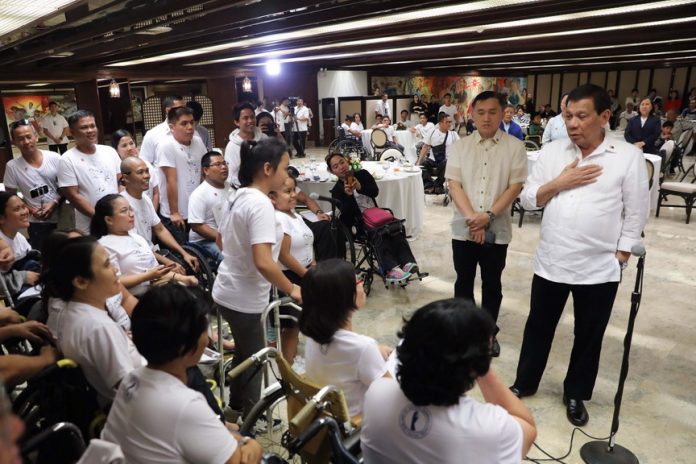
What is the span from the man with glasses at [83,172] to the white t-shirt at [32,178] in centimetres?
35

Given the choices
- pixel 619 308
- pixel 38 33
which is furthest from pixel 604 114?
pixel 38 33

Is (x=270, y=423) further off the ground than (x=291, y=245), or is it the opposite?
(x=291, y=245)

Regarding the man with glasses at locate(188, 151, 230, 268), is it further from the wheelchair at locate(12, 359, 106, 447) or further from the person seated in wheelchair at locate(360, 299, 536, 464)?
the person seated in wheelchair at locate(360, 299, 536, 464)

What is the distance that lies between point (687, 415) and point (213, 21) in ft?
13.0

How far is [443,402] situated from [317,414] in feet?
1.64

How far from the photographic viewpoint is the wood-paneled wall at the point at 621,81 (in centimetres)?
1781

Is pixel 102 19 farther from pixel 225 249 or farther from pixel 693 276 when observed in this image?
pixel 693 276

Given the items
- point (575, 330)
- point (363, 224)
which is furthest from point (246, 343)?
point (363, 224)

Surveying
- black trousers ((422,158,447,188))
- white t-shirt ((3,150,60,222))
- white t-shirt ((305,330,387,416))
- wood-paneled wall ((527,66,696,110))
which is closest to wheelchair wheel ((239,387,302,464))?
white t-shirt ((305,330,387,416))

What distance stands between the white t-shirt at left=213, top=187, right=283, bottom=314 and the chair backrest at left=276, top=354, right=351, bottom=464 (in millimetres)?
552

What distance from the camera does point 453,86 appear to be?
67.7 feet

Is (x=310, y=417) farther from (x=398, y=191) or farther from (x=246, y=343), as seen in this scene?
(x=398, y=191)

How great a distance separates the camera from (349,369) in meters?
1.65

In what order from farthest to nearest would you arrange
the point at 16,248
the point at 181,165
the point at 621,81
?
the point at 621,81 → the point at 181,165 → the point at 16,248
